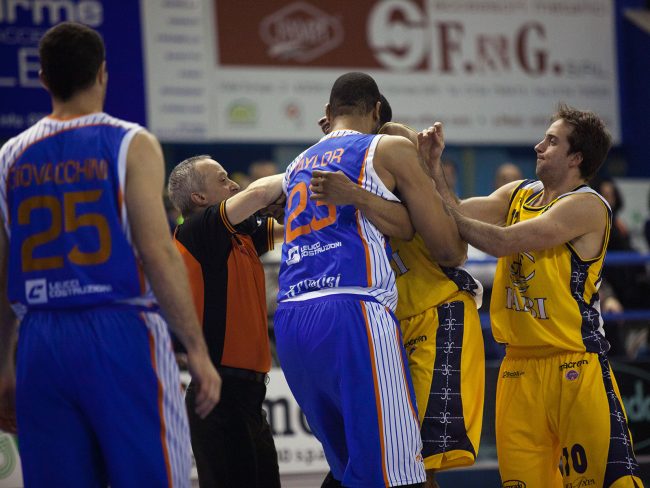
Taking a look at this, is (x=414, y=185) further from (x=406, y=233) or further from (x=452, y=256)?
(x=452, y=256)

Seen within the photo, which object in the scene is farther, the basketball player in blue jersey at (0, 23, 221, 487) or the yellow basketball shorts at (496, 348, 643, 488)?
the yellow basketball shorts at (496, 348, 643, 488)

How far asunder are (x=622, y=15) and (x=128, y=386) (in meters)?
13.1

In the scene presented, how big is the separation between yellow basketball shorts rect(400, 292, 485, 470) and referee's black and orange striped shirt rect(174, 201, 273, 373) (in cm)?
78

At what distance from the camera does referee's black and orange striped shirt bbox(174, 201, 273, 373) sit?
4.64 metres

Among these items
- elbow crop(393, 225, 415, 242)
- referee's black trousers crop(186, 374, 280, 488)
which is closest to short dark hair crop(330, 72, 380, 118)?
elbow crop(393, 225, 415, 242)

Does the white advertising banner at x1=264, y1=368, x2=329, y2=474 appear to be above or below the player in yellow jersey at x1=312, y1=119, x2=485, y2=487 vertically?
below

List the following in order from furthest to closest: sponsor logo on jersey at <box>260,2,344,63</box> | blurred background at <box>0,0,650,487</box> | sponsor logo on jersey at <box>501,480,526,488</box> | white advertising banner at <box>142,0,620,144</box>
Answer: sponsor logo on jersey at <box>260,2,344,63</box> → white advertising banner at <box>142,0,620,144</box> → blurred background at <box>0,0,650,487</box> → sponsor logo on jersey at <box>501,480,526,488</box>

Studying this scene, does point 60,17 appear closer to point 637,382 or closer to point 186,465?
point 637,382

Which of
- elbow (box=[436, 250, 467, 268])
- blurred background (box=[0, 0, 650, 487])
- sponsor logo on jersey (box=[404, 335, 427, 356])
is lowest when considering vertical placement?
sponsor logo on jersey (box=[404, 335, 427, 356])

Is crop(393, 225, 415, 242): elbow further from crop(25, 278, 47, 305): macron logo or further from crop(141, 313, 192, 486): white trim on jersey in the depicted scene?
crop(25, 278, 47, 305): macron logo

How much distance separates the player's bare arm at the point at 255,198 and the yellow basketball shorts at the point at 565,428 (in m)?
1.50

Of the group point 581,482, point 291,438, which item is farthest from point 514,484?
point 291,438

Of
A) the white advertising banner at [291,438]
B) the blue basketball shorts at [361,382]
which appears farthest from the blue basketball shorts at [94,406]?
the white advertising banner at [291,438]

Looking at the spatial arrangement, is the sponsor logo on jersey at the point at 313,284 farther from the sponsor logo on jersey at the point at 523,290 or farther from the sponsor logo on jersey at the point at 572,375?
the sponsor logo on jersey at the point at 572,375
